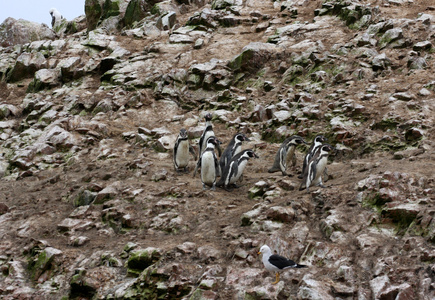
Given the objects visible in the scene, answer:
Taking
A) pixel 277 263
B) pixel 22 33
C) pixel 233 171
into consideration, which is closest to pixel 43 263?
pixel 277 263

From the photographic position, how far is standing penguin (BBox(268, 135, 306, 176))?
10.6 metres

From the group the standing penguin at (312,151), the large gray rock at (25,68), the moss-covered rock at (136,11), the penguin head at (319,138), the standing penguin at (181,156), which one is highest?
the moss-covered rock at (136,11)

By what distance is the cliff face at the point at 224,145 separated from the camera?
6.49 metres

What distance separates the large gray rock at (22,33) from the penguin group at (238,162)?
61.0 ft

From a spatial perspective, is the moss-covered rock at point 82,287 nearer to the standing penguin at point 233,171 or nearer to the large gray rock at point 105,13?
the standing penguin at point 233,171

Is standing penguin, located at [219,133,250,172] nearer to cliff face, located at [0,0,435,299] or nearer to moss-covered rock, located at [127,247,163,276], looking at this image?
cliff face, located at [0,0,435,299]

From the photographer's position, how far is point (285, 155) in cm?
1068

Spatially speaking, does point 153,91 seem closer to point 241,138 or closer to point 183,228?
point 241,138

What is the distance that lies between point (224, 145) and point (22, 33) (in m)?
19.0

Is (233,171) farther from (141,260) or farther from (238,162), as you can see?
(141,260)

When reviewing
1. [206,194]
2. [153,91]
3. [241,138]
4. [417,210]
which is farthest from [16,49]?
[417,210]

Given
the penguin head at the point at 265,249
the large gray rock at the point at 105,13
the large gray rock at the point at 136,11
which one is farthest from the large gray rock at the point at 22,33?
the penguin head at the point at 265,249

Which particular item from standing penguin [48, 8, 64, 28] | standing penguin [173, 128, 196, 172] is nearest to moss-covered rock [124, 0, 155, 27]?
standing penguin [48, 8, 64, 28]

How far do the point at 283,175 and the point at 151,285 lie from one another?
460 cm
